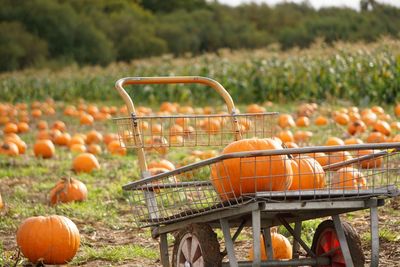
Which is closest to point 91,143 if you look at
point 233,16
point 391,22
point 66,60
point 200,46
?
point 66,60

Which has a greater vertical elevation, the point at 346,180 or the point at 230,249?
the point at 346,180

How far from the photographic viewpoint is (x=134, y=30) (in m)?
49.5

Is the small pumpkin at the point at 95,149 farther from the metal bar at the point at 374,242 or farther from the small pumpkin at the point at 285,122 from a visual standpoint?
the metal bar at the point at 374,242

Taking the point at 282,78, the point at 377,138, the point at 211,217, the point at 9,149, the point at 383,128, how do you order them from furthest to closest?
the point at 282,78, the point at 9,149, the point at 383,128, the point at 377,138, the point at 211,217

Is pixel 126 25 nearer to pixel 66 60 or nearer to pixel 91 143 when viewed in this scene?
pixel 66 60

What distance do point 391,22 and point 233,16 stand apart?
1669cm

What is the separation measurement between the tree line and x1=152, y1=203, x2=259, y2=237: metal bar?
3542cm

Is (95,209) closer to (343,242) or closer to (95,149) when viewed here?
(343,242)

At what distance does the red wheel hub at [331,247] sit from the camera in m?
4.20

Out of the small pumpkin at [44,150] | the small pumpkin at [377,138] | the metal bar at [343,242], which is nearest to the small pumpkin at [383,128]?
the small pumpkin at [377,138]

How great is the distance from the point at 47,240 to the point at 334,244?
188 cm

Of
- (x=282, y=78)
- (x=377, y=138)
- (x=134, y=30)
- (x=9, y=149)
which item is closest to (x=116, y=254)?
(x=377, y=138)

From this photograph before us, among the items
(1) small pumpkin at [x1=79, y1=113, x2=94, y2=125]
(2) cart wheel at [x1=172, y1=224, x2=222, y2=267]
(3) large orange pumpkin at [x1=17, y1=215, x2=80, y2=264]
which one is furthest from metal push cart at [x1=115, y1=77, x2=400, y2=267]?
(1) small pumpkin at [x1=79, y1=113, x2=94, y2=125]

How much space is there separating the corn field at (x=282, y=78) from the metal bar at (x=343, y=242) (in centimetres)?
1248
